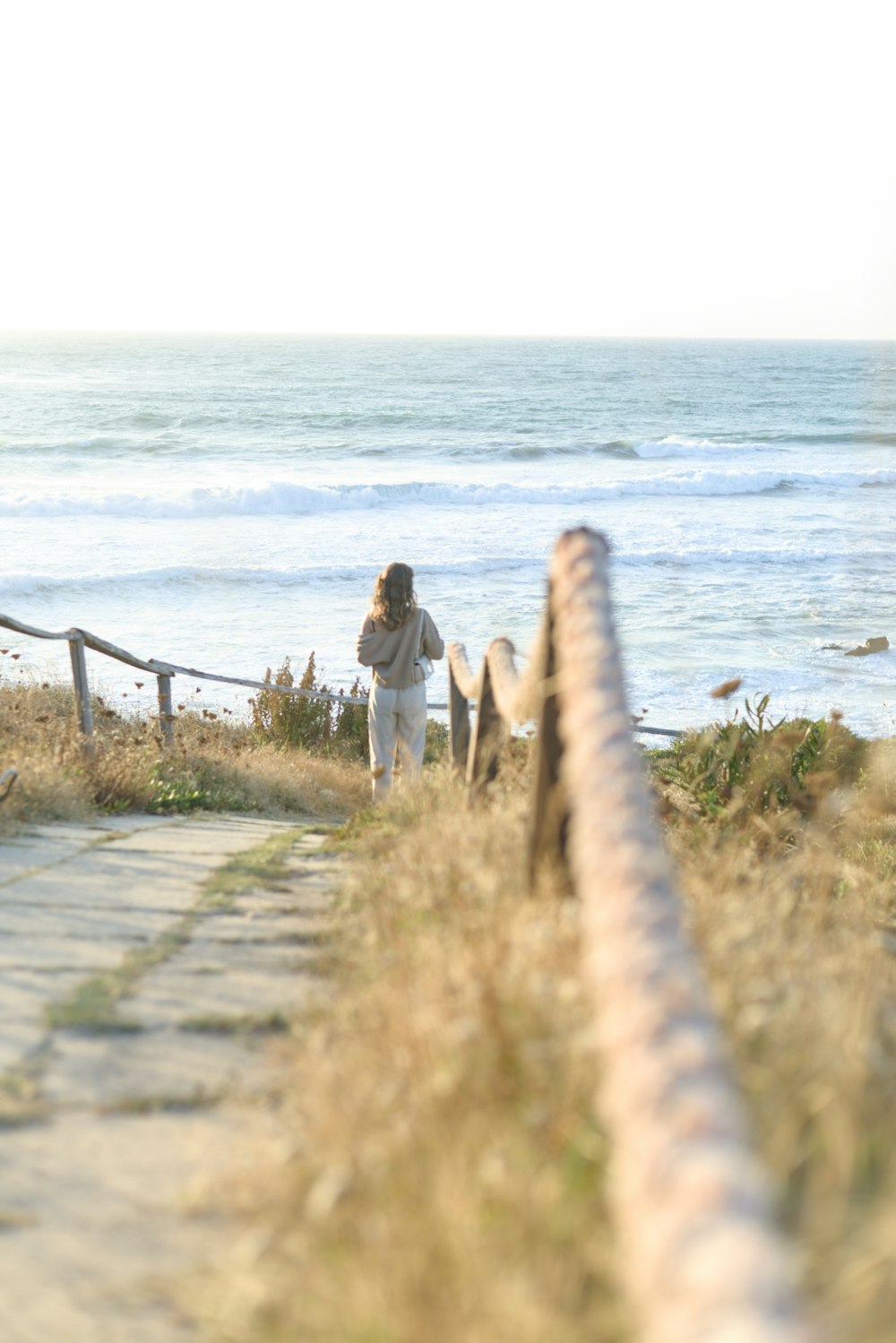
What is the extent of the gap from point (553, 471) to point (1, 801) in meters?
36.5

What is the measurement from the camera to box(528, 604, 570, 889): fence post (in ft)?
10.1

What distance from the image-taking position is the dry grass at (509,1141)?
5.15ft

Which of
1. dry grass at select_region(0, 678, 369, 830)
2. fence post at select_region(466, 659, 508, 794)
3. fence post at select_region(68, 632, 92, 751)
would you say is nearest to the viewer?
fence post at select_region(466, 659, 508, 794)

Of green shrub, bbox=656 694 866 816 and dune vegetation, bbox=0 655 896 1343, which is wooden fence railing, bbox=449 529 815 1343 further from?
green shrub, bbox=656 694 866 816

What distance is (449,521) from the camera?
3181 cm

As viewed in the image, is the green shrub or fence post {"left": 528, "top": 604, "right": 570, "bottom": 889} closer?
fence post {"left": 528, "top": 604, "right": 570, "bottom": 889}

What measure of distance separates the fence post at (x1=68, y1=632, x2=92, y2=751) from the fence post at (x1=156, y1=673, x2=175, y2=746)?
1.05 m

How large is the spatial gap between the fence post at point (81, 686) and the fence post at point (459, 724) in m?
2.13

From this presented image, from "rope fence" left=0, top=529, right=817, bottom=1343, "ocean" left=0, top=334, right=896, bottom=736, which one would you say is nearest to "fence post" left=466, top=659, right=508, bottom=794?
"rope fence" left=0, top=529, right=817, bottom=1343

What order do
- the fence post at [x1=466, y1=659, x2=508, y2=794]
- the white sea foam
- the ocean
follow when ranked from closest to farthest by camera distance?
the fence post at [x1=466, y1=659, x2=508, y2=794] < the ocean < the white sea foam

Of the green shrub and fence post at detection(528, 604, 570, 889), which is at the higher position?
fence post at detection(528, 604, 570, 889)

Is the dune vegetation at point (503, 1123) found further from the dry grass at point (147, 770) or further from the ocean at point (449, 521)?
the ocean at point (449, 521)

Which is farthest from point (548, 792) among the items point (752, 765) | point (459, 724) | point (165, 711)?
point (165, 711)

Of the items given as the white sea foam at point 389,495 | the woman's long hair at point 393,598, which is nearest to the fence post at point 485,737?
the woman's long hair at point 393,598
